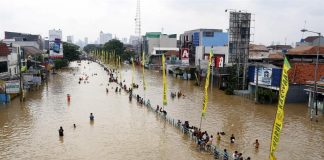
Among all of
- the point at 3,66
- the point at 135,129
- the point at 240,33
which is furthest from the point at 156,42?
the point at 135,129

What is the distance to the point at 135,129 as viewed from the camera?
3319cm

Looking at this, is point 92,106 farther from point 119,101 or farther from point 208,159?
point 208,159

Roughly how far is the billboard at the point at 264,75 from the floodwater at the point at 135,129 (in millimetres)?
3562

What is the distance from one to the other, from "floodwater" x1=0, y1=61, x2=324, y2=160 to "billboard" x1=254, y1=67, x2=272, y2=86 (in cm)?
356

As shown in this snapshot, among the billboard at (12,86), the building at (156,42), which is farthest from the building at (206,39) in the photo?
the billboard at (12,86)

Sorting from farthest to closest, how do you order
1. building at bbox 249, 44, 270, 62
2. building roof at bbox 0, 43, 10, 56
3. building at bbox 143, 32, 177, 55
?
building at bbox 143, 32, 177, 55 → building at bbox 249, 44, 270, 62 → building roof at bbox 0, 43, 10, 56

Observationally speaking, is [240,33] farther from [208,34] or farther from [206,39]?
[208,34]

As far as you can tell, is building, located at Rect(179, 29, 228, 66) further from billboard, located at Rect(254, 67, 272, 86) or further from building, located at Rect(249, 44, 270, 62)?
billboard, located at Rect(254, 67, 272, 86)

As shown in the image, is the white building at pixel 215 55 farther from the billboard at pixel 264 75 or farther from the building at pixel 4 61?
the building at pixel 4 61

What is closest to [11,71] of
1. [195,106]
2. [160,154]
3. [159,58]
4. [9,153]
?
[195,106]

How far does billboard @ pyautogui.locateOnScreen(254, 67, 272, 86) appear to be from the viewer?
4731cm

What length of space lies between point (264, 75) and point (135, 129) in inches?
926

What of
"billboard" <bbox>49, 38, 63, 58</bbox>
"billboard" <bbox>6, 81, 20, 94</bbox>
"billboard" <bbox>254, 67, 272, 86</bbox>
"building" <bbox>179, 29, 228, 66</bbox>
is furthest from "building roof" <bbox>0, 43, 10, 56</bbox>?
"building" <bbox>179, 29, 228, 66</bbox>

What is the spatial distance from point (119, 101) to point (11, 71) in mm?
24367
